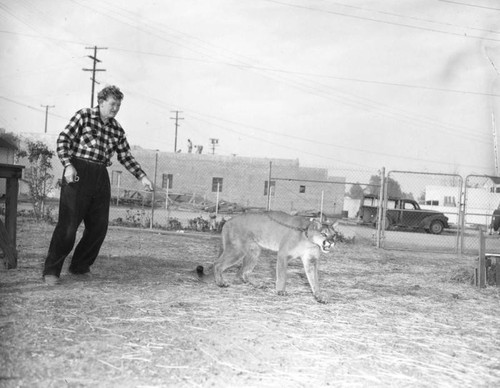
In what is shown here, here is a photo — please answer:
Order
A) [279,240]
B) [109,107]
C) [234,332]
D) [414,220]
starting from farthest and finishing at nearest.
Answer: [414,220] → [279,240] → [109,107] → [234,332]

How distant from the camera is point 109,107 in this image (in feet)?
17.7

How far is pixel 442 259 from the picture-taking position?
1135 cm

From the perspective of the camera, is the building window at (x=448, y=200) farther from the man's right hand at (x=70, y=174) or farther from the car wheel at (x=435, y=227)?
the man's right hand at (x=70, y=174)

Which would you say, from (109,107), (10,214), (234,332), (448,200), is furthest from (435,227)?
(234,332)

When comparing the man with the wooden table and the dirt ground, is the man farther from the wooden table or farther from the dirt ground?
the wooden table

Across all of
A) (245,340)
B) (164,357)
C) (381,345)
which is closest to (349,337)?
(381,345)

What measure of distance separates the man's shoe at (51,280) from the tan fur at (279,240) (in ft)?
5.94

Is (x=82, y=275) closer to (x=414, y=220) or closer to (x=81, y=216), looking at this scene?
(x=81, y=216)

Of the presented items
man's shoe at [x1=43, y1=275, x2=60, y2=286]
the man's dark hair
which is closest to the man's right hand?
the man's dark hair

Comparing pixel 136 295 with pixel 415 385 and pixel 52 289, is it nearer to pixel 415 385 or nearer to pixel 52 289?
pixel 52 289

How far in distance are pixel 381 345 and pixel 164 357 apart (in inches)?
67.7

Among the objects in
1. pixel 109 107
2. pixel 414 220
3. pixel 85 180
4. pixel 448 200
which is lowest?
pixel 414 220

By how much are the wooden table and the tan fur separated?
242cm

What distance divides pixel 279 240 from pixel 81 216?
2.32 metres
